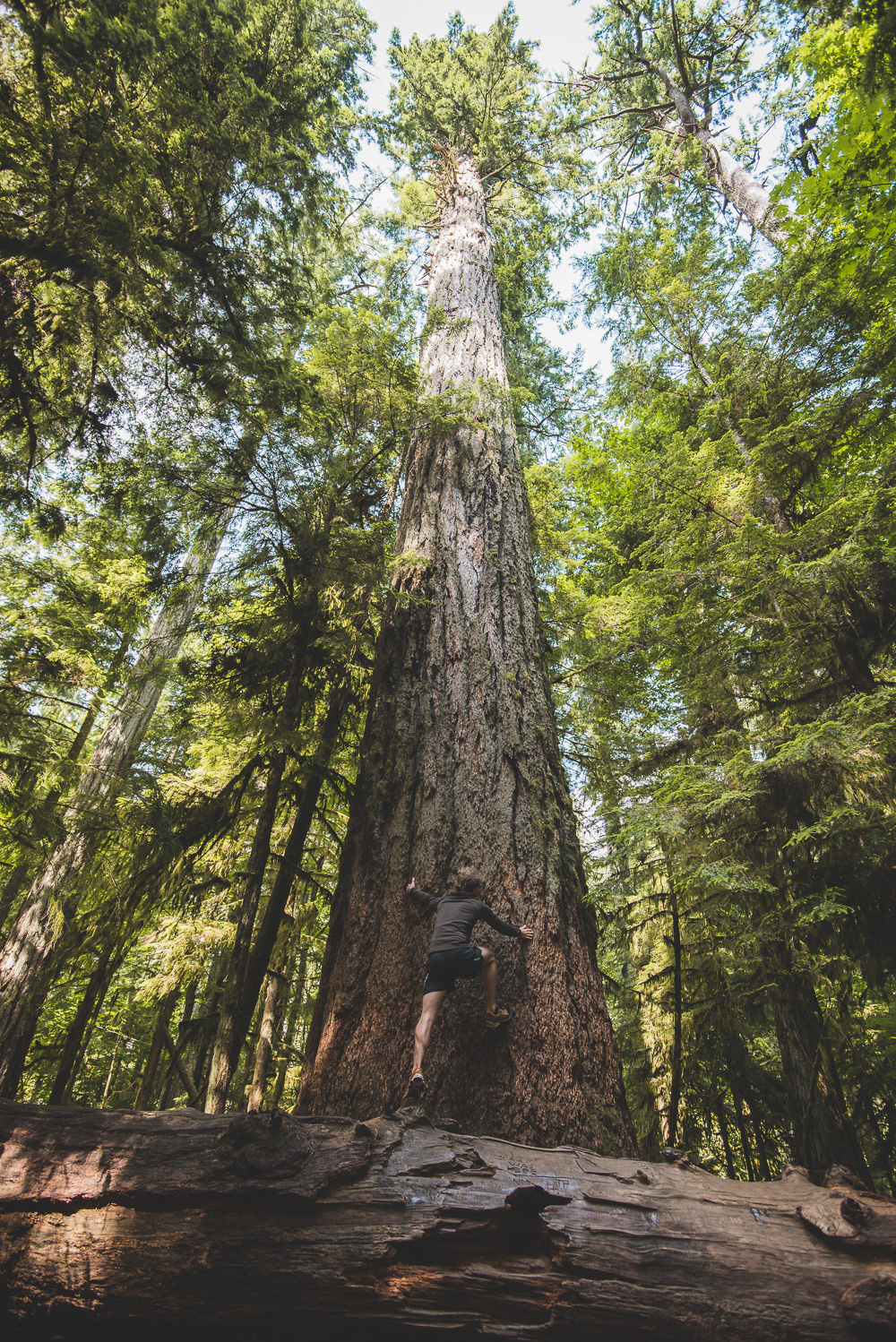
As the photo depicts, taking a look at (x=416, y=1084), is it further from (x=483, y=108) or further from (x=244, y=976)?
(x=483, y=108)

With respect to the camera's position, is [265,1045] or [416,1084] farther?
[265,1045]

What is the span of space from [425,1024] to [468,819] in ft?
2.99

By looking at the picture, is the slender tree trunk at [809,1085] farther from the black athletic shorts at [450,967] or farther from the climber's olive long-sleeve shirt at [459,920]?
the black athletic shorts at [450,967]

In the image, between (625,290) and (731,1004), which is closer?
(731,1004)

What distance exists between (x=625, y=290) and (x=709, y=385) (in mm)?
4103

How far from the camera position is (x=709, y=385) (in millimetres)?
6980

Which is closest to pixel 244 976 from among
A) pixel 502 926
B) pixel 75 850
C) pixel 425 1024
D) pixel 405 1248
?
pixel 425 1024

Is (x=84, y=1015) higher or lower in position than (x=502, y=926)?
lower

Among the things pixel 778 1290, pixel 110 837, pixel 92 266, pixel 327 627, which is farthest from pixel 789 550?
pixel 110 837

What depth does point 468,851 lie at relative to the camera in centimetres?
279

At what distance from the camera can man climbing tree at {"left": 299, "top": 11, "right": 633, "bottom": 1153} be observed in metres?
2.26

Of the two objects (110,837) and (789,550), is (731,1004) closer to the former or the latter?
(789,550)

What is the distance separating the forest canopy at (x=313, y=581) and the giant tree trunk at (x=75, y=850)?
5 cm

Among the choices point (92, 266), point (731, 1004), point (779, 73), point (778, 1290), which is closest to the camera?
point (778, 1290)
